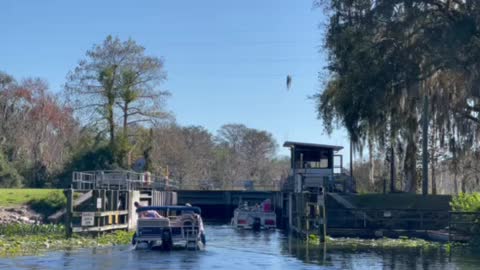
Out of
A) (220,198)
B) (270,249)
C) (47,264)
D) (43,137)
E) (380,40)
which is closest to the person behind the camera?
(47,264)

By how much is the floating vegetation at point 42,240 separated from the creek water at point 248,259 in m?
1.40

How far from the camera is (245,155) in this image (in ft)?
393

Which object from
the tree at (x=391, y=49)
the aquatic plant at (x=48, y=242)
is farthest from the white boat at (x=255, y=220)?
the aquatic plant at (x=48, y=242)

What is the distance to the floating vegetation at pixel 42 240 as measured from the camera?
34469 mm

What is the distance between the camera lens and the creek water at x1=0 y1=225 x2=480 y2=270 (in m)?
29.6

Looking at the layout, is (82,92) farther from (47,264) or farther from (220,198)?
(47,264)

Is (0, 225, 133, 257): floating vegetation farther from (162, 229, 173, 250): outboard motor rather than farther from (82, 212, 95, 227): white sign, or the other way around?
(162, 229, 173, 250): outboard motor

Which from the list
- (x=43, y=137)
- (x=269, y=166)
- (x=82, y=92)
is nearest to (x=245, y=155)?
(x=269, y=166)

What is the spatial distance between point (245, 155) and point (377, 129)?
72451 mm

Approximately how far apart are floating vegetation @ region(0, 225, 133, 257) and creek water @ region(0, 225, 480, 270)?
4.58 feet

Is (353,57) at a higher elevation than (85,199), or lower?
higher

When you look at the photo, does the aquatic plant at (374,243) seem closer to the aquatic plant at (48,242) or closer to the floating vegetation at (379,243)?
Answer: the floating vegetation at (379,243)

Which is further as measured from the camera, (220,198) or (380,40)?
(220,198)

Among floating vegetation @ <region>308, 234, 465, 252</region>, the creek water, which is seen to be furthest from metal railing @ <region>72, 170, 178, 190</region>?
floating vegetation @ <region>308, 234, 465, 252</region>
